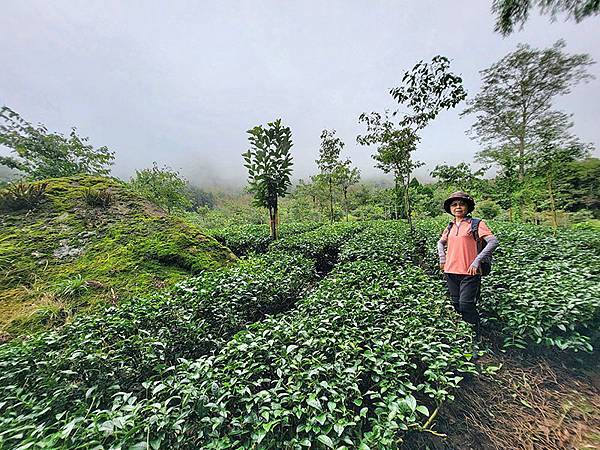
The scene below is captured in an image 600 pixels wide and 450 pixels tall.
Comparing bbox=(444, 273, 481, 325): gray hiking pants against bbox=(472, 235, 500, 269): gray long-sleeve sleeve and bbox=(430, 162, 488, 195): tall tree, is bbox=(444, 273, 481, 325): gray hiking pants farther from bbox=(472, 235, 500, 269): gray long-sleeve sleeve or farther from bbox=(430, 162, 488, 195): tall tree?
bbox=(430, 162, 488, 195): tall tree

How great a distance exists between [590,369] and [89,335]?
5.28m

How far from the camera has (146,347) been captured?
6.86 ft

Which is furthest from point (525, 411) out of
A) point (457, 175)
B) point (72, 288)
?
point (457, 175)

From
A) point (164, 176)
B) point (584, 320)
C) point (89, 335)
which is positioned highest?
point (164, 176)

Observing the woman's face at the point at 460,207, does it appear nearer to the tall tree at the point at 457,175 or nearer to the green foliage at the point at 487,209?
the tall tree at the point at 457,175

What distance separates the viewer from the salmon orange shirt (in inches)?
122

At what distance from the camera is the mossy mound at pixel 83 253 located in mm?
3320

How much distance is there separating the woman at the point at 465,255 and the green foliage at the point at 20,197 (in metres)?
8.48

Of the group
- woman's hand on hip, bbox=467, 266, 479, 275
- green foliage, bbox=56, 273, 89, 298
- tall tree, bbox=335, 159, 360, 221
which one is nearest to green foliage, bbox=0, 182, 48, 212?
green foliage, bbox=56, 273, 89, 298

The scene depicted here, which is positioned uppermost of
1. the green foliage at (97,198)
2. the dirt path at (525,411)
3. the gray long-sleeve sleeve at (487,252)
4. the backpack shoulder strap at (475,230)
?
the green foliage at (97,198)

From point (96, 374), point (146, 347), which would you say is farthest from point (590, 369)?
point (96, 374)

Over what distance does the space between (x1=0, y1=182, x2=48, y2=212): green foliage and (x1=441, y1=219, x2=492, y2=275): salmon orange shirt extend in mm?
8461

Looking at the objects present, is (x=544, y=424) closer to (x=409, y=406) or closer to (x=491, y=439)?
(x=491, y=439)

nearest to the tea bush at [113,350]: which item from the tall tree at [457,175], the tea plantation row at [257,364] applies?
the tea plantation row at [257,364]
